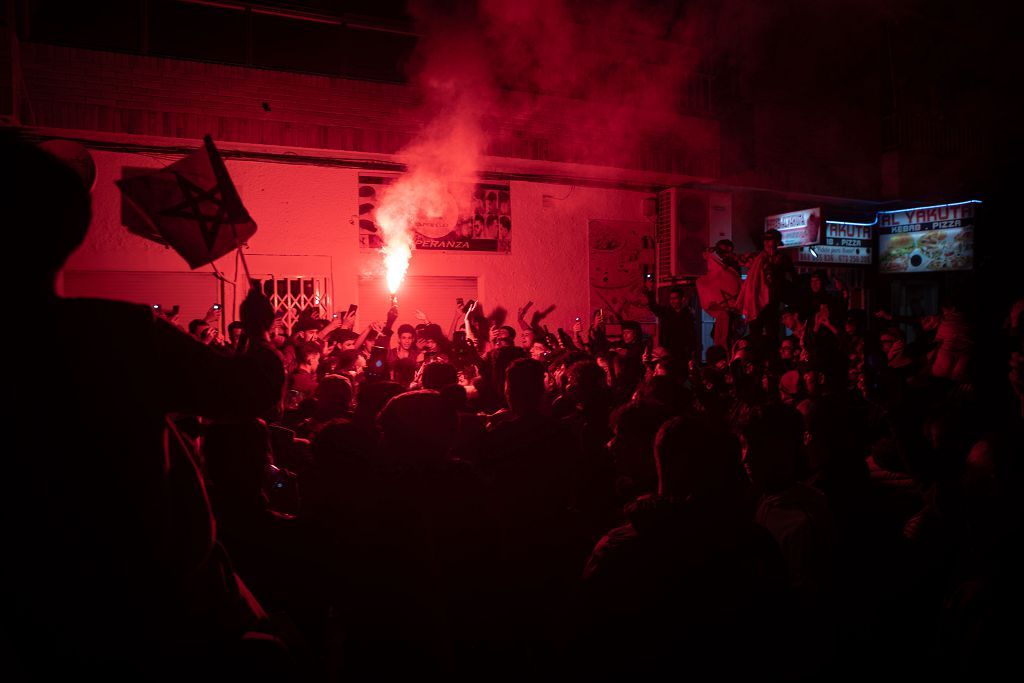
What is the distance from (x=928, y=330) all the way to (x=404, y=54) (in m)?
9.65

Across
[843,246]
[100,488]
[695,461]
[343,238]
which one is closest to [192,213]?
[100,488]

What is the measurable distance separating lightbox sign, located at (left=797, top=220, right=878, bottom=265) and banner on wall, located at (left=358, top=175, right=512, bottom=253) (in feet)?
26.1

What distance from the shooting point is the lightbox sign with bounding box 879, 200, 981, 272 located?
17.1m

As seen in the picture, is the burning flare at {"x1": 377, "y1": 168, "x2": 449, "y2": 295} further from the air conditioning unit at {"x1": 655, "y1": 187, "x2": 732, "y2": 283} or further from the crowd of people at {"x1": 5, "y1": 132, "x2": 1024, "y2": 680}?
→ the crowd of people at {"x1": 5, "y1": 132, "x2": 1024, "y2": 680}

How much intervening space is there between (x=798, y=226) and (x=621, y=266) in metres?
4.16

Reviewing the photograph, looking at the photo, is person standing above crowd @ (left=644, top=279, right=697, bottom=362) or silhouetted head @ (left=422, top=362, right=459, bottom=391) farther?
person standing above crowd @ (left=644, top=279, right=697, bottom=362)

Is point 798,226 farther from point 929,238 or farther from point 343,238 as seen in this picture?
point 343,238

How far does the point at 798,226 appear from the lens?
1551cm

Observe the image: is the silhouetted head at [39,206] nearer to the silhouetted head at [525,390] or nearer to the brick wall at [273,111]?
the silhouetted head at [525,390]

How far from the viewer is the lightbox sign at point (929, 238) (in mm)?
17141

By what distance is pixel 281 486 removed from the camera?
Result: 454 cm

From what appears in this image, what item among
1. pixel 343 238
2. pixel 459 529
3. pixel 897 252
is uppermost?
pixel 897 252

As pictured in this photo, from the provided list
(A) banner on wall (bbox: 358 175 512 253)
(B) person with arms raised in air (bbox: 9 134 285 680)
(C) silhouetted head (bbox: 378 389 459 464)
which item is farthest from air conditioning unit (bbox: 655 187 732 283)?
(B) person with arms raised in air (bbox: 9 134 285 680)

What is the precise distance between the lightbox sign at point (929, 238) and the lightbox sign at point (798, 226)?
4.20 meters
